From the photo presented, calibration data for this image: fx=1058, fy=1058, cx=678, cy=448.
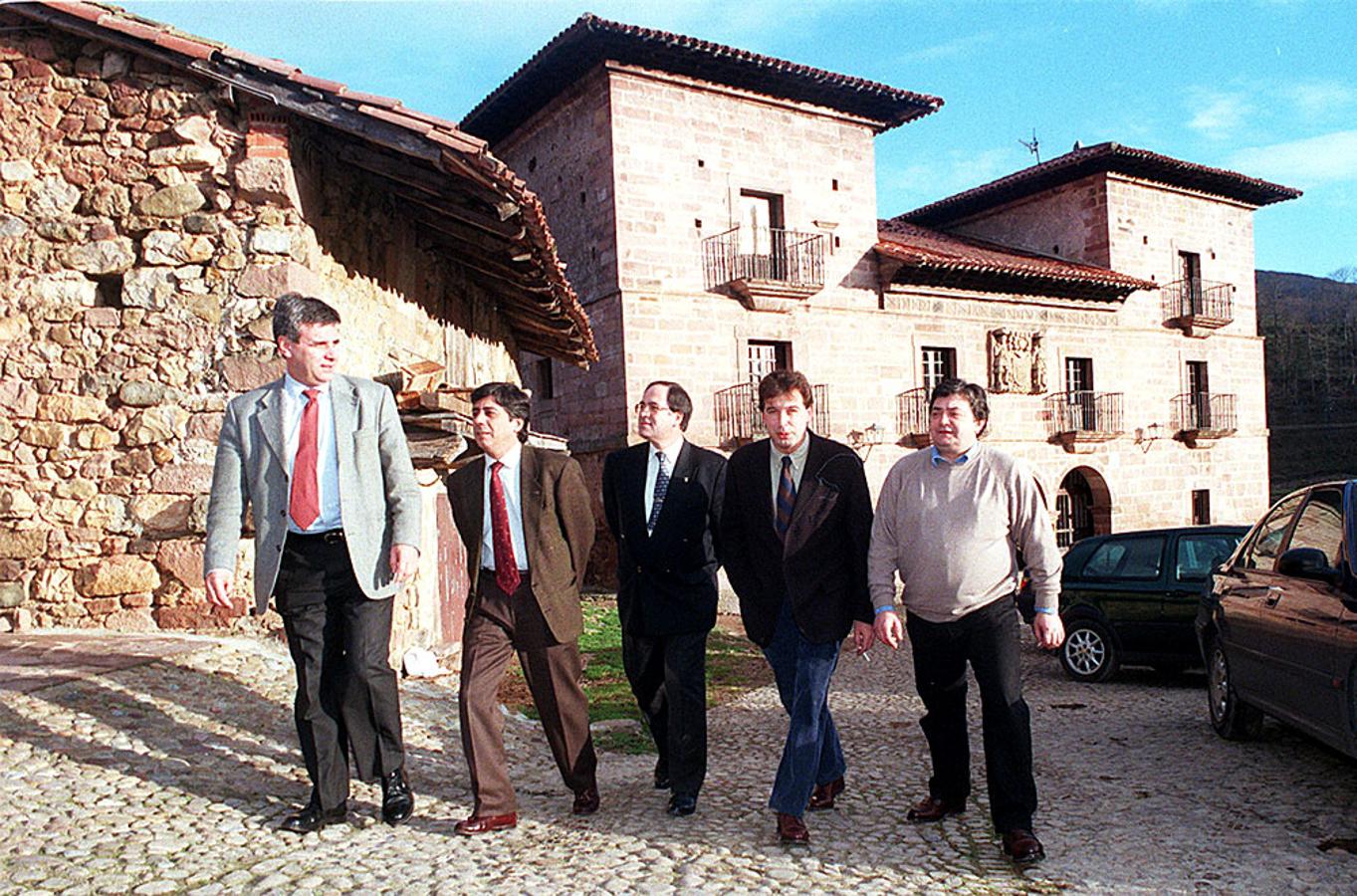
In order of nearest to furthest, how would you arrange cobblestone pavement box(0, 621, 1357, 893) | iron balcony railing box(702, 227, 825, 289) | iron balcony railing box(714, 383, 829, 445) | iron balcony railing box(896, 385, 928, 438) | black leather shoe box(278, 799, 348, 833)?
cobblestone pavement box(0, 621, 1357, 893) < black leather shoe box(278, 799, 348, 833) < iron balcony railing box(714, 383, 829, 445) < iron balcony railing box(702, 227, 825, 289) < iron balcony railing box(896, 385, 928, 438)

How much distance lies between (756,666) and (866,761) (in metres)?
4.88

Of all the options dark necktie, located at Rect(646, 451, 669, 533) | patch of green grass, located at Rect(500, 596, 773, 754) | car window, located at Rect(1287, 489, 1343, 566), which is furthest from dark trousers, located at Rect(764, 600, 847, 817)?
car window, located at Rect(1287, 489, 1343, 566)

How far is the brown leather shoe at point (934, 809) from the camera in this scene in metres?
4.19

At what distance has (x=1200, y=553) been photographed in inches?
334

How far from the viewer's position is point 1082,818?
432 centimetres

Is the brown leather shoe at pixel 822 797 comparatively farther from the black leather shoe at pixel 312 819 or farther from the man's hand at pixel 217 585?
the man's hand at pixel 217 585

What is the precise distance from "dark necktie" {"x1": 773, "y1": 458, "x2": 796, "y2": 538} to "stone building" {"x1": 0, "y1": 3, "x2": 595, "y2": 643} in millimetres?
2930

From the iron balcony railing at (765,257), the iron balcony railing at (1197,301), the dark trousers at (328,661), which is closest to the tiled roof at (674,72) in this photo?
the iron balcony railing at (765,257)

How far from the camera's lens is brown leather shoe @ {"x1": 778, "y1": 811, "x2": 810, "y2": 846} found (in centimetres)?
389

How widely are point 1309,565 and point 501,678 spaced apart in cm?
347

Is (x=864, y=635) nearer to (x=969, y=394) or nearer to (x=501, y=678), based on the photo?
(x=969, y=394)

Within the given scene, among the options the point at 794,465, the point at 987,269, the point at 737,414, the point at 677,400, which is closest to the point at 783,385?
the point at 794,465

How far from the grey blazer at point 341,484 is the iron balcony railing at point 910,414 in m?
16.9

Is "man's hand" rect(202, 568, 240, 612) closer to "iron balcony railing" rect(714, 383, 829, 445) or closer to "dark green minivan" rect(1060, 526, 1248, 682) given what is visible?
"dark green minivan" rect(1060, 526, 1248, 682)
